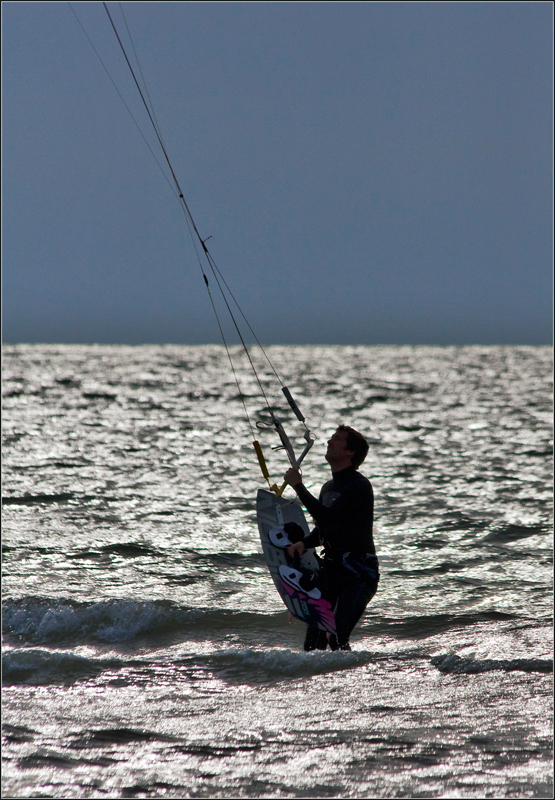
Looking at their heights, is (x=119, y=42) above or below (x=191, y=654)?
above

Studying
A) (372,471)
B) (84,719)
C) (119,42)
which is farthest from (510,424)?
(84,719)

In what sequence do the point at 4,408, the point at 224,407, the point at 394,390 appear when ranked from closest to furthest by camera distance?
the point at 4,408, the point at 224,407, the point at 394,390

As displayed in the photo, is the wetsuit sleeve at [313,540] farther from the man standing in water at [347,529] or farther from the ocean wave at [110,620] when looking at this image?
the ocean wave at [110,620]

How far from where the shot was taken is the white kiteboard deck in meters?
6.09

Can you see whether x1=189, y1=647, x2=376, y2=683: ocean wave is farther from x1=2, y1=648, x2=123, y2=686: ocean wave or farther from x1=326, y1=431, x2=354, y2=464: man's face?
x1=326, y1=431, x2=354, y2=464: man's face

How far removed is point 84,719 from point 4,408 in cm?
3176

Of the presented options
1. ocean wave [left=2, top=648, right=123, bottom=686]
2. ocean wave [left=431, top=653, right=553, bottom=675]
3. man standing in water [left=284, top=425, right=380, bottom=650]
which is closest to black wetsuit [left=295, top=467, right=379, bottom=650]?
man standing in water [left=284, top=425, right=380, bottom=650]

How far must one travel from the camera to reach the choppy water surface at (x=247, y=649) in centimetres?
428

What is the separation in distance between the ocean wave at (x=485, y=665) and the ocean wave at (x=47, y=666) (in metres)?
2.61

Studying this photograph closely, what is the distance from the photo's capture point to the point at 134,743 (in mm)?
4594

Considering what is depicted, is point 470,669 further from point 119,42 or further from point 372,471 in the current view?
point 372,471

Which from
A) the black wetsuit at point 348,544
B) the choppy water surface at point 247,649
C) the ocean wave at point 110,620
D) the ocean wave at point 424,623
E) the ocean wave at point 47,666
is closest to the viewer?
the choppy water surface at point 247,649

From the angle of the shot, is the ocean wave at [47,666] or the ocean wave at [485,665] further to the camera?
the ocean wave at [485,665]

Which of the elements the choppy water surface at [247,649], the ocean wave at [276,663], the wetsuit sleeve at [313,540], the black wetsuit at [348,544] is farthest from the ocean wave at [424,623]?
the wetsuit sleeve at [313,540]
